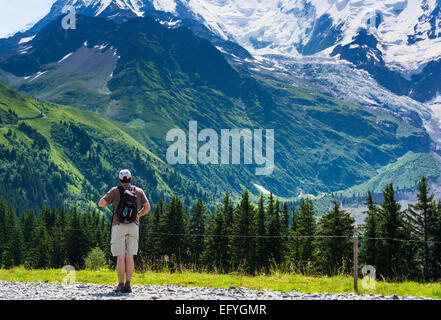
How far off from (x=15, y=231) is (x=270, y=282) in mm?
116242

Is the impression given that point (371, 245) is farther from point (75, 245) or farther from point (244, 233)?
point (75, 245)

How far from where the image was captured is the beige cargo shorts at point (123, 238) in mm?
15656

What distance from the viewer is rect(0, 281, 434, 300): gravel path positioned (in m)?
→ 14.0

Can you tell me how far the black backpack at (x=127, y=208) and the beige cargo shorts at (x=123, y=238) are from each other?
0.21 metres

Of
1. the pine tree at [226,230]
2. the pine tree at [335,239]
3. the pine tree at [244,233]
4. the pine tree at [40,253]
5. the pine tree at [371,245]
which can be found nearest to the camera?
the pine tree at [335,239]

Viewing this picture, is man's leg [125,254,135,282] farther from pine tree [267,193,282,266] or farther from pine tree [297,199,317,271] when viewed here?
pine tree [297,199,317,271]

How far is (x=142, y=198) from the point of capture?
1661cm

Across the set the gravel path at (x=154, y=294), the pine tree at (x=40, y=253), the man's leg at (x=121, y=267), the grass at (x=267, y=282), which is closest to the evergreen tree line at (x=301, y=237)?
the pine tree at (x=40, y=253)

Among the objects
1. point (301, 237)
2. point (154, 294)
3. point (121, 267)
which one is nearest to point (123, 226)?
point (121, 267)

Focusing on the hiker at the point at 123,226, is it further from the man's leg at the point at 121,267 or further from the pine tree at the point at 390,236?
the pine tree at the point at 390,236

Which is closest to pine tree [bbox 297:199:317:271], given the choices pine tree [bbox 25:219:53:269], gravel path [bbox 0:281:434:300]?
gravel path [bbox 0:281:434:300]

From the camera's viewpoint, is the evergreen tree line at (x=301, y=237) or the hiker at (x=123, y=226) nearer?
the hiker at (x=123, y=226)

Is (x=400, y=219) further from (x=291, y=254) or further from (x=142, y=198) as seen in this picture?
(x=142, y=198)
